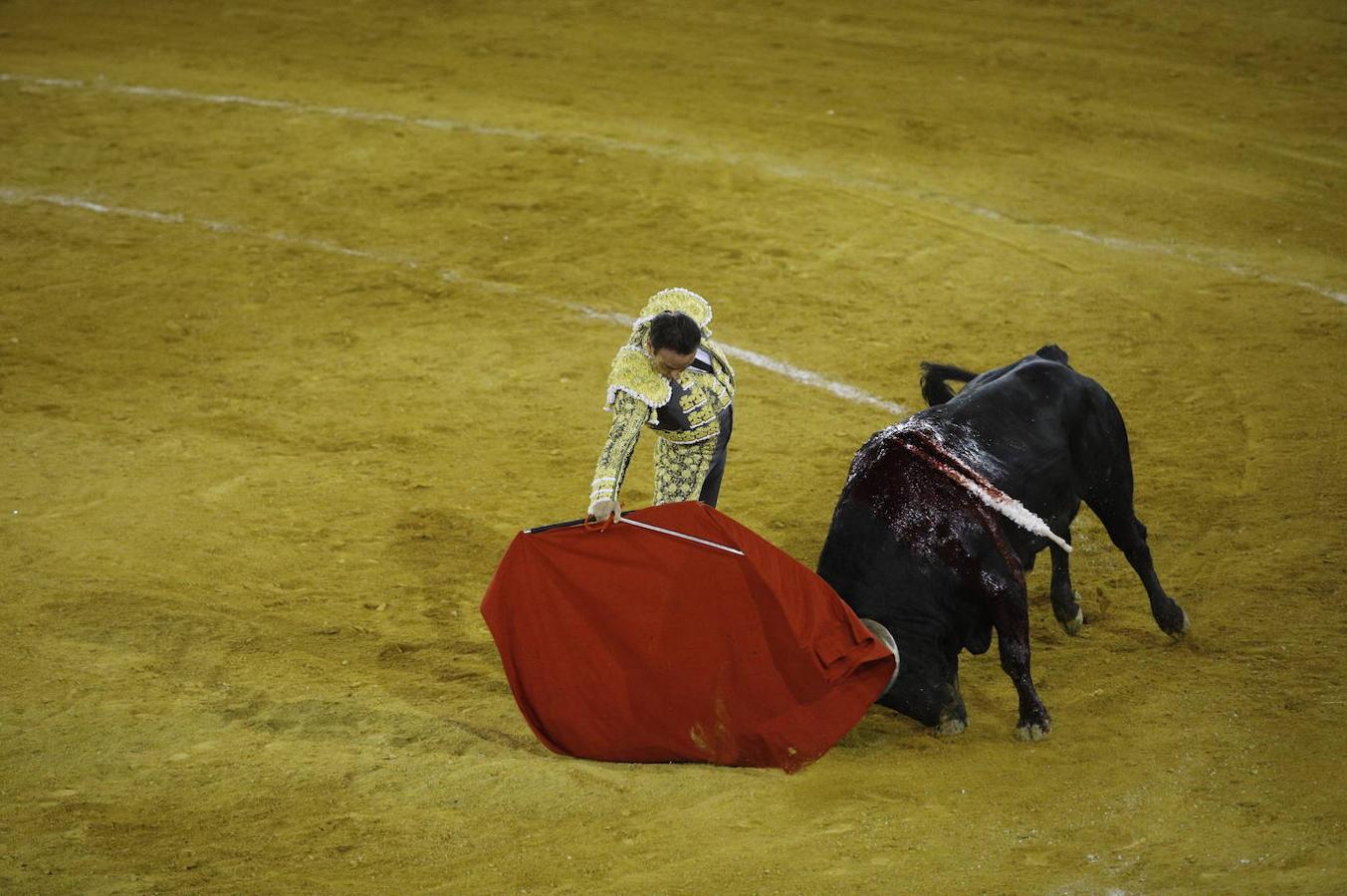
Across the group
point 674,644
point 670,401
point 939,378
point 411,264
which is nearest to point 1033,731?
point 674,644

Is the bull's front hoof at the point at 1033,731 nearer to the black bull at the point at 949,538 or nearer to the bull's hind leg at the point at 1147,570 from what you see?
the black bull at the point at 949,538

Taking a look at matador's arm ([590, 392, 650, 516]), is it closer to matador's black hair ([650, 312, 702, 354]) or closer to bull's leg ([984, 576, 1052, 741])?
matador's black hair ([650, 312, 702, 354])

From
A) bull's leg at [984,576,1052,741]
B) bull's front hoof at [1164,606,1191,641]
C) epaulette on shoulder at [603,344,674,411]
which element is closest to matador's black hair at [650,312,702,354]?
epaulette on shoulder at [603,344,674,411]

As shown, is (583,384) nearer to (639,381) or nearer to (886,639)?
(639,381)

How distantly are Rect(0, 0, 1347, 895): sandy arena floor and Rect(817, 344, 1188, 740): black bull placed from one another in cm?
30

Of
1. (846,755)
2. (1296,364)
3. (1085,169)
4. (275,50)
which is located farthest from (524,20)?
(846,755)

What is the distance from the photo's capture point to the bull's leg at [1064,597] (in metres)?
5.89

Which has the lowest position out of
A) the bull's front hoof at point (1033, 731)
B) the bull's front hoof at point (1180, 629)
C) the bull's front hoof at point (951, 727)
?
the bull's front hoof at point (951, 727)

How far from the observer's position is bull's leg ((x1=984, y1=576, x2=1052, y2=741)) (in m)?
5.18

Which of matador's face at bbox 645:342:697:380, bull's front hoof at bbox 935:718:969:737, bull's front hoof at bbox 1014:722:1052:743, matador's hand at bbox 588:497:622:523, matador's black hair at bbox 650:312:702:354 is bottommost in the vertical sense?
bull's front hoof at bbox 935:718:969:737

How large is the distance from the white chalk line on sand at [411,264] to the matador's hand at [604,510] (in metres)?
3.41

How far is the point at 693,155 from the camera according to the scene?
11.9m

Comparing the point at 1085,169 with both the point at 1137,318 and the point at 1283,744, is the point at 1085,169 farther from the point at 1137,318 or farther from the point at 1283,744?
the point at 1283,744

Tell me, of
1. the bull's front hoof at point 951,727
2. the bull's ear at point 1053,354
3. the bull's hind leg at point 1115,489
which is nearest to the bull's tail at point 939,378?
the bull's ear at point 1053,354
